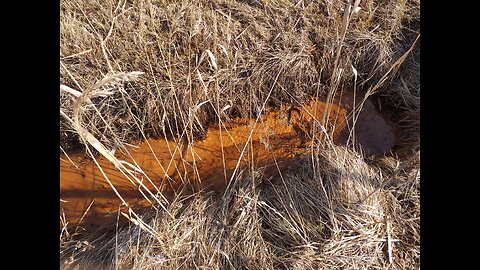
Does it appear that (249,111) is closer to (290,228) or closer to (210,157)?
(210,157)

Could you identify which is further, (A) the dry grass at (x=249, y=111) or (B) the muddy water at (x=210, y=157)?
(B) the muddy water at (x=210, y=157)

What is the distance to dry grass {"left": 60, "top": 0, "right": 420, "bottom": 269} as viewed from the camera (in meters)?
1.73

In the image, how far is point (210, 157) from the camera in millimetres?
2301

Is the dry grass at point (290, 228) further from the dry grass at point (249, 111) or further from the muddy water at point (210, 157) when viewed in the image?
the muddy water at point (210, 157)

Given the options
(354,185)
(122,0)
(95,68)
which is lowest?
(354,185)

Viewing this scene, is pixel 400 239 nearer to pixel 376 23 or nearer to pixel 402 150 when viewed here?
pixel 402 150

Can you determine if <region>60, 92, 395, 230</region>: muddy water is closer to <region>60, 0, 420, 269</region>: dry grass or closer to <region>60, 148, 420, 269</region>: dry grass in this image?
<region>60, 0, 420, 269</region>: dry grass

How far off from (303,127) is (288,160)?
31 cm

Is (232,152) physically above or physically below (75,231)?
above

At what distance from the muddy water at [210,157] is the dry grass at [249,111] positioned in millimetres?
90

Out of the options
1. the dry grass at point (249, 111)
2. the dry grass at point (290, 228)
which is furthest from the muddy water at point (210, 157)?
the dry grass at point (290, 228)

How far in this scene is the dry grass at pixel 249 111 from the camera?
173 cm

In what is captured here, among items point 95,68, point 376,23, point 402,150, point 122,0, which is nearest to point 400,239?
point 402,150
